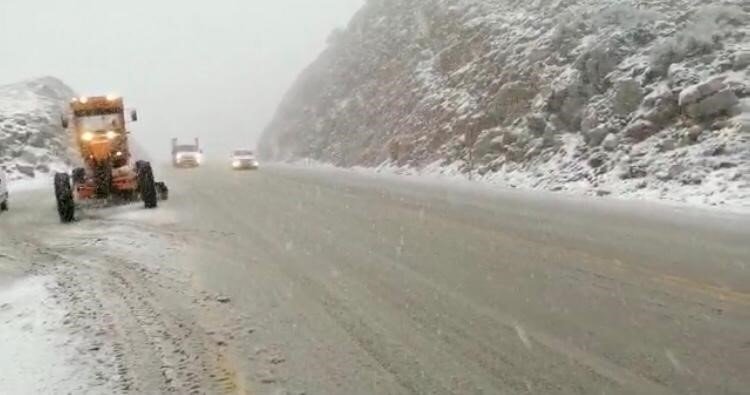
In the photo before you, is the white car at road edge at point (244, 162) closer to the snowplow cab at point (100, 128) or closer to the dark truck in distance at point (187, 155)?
the dark truck in distance at point (187, 155)

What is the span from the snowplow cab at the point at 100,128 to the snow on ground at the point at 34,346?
951 centimetres

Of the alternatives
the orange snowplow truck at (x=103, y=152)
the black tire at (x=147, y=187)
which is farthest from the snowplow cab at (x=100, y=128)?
the black tire at (x=147, y=187)

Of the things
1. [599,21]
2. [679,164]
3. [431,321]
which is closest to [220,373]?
[431,321]

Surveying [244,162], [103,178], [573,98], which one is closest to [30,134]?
[244,162]

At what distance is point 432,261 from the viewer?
27.4 ft

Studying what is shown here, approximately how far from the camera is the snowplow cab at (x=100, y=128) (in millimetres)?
16656

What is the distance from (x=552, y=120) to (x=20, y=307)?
1835cm

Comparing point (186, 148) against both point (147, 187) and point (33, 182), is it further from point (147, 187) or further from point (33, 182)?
point (147, 187)

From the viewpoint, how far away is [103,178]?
653 inches

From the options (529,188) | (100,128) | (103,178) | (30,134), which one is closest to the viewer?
(103,178)

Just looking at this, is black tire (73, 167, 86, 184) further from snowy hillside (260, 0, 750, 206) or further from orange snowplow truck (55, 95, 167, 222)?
snowy hillside (260, 0, 750, 206)

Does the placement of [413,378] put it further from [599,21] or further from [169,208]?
[599,21]

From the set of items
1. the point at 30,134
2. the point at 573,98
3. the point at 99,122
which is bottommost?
the point at 30,134

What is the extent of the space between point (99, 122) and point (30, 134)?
27.2 m
